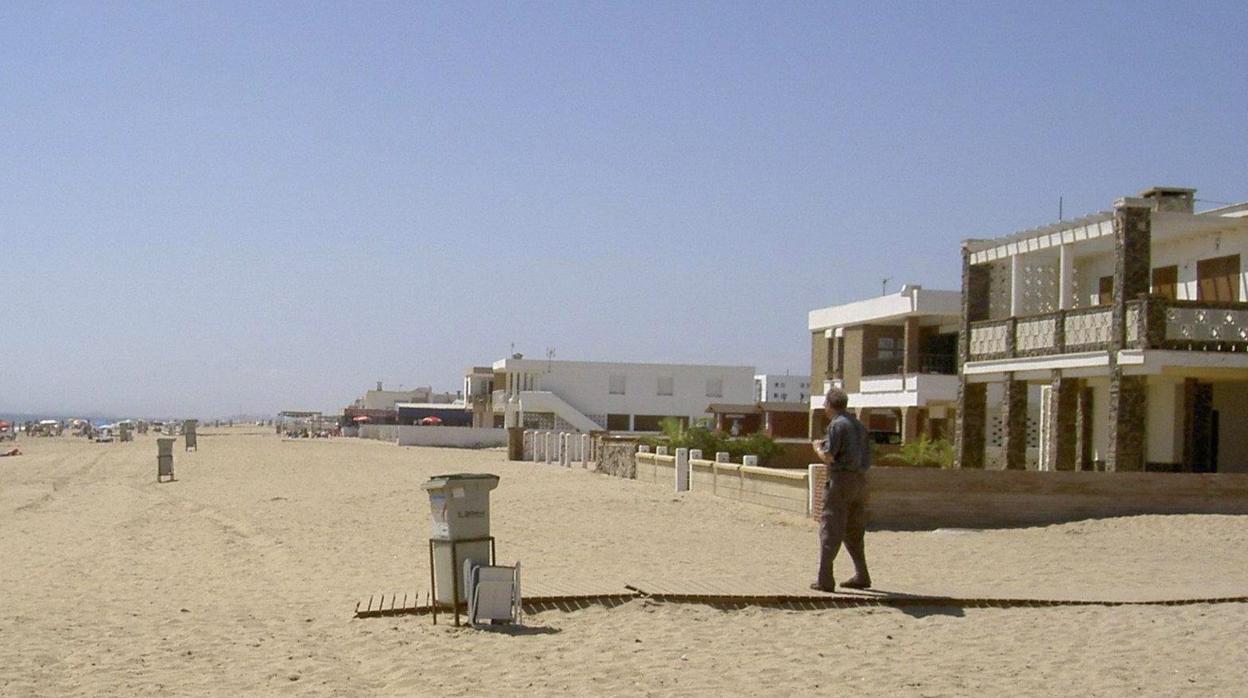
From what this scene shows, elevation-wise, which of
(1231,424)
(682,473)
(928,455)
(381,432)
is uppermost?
(1231,424)

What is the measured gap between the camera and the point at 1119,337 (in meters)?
21.6

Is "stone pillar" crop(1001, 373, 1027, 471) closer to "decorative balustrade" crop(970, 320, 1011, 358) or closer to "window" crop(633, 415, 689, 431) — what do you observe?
"decorative balustrade" crop(970, 320, 1011, 358)

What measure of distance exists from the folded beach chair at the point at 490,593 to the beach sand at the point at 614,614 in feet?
0.79

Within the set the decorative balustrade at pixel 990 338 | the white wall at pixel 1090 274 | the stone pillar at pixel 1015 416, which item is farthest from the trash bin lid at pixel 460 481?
the white wall at pixel 1090 274

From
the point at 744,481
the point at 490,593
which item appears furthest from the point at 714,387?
the point at 490,593

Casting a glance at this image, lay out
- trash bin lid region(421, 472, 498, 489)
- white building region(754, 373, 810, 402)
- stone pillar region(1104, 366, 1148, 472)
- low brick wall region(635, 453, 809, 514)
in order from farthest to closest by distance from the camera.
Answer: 1. white building region(754, 373, 810, 402)
2. stone pillar region(1104, 366, 1148, 472)
3. low brick wall region(635, 453, 809, 514)
4. trash bin lid region(421, 472, 498, 489)

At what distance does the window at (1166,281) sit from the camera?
2409 centimetres

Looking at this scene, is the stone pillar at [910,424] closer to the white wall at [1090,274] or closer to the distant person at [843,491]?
the white wall at [1090,274]

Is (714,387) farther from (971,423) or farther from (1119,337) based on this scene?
(1119,337)

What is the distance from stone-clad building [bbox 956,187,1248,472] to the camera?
835 inches

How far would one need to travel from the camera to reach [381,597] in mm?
11289

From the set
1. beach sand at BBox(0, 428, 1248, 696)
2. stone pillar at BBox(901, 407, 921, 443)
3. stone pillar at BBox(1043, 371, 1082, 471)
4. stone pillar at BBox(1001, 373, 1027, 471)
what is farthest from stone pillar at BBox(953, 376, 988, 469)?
stone pillar at BBox(901, 407, 921, 443)

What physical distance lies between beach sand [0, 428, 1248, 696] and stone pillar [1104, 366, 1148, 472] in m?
3.02

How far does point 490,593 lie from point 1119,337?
1493cm
